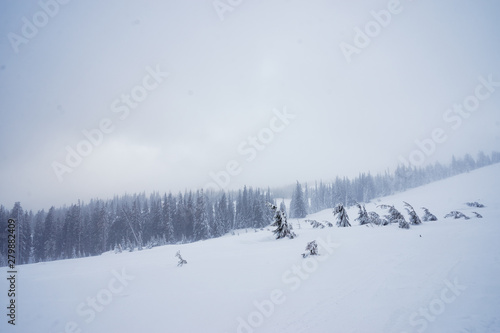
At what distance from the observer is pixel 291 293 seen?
666 cm

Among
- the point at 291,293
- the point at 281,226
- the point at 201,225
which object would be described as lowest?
the point at 201,225

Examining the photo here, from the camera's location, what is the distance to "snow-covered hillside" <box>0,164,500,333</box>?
4914 mm

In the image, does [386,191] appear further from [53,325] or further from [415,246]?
[53,325]

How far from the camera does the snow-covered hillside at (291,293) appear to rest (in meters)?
4.91

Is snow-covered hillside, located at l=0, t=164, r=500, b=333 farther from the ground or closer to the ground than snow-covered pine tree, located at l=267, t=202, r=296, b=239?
closer to the ground

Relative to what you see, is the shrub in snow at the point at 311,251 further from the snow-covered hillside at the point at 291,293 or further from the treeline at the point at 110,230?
the treeline at the point at 110,230

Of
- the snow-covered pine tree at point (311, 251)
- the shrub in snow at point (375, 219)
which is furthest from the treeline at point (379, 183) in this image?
the snow-covered pine tree at point (311, 251)

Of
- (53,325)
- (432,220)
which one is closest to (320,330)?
(53,325)

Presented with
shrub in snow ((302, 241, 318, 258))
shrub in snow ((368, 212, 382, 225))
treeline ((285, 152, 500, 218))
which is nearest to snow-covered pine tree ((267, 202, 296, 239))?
shrub in snow ((302, 241, 318, 258))

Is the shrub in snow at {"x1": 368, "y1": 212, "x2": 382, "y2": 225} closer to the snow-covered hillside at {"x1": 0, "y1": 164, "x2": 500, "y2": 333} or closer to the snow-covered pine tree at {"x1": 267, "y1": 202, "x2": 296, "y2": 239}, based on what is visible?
the snow-covered hillside at {"x1": 0, "y1": 164, "x2": 500, "y2": 333}

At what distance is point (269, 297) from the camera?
656 cm

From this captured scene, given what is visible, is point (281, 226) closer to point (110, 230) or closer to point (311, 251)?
point (311, 251)

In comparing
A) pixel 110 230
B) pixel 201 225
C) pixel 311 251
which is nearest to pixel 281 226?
pixel 311 251

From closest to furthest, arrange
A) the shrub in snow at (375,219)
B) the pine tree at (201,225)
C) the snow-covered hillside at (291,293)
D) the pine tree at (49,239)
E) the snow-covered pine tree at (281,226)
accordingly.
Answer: the snow-covered hillside at (291,293), the snow-covered pine tree at (281,226), the shrub in snow at (375,219), the pine tree at (201,225), the pine tree at (49,239)
